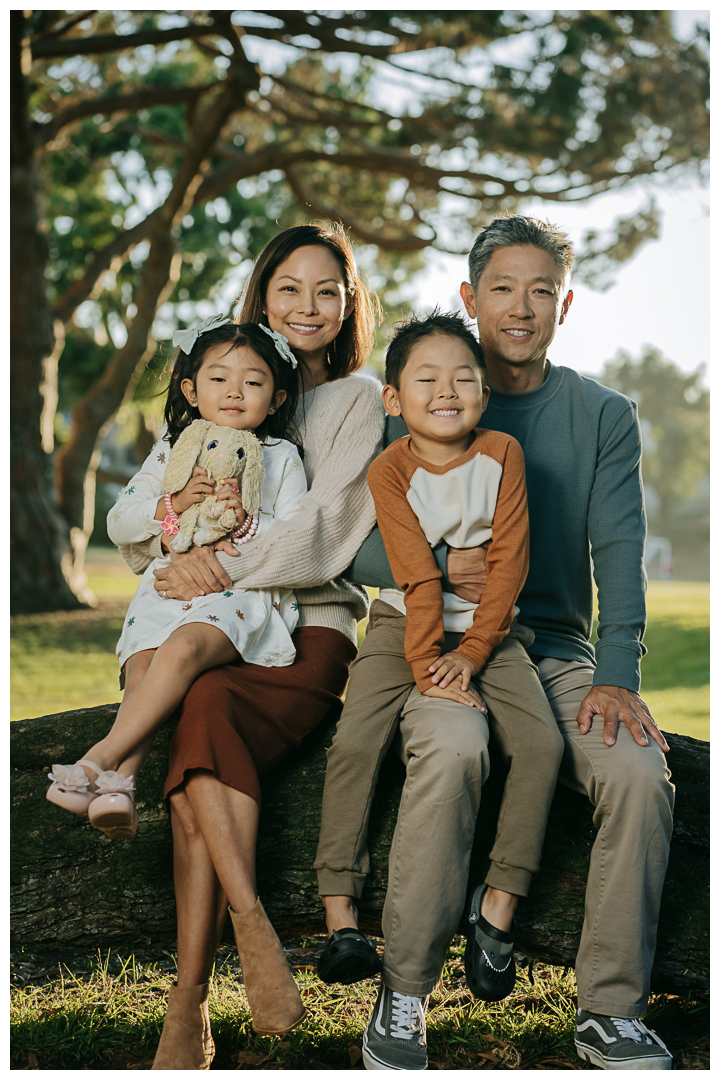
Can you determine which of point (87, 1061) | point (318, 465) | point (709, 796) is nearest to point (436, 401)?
point (318, 465)

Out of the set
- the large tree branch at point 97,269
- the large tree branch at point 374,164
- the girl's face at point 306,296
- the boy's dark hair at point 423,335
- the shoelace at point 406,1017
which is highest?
the large tree branch at point 374,164

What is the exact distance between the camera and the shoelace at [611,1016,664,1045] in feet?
6.66

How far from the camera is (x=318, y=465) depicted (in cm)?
273

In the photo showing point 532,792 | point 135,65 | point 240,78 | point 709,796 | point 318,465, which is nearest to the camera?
point 532,792

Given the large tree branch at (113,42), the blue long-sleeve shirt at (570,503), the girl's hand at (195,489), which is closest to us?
the girl's hand at (195,489)

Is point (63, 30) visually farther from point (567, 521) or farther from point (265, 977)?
point (265, 977)

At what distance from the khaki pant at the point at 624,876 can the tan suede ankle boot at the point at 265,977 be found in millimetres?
686

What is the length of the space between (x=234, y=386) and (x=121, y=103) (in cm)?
779

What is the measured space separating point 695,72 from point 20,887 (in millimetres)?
9209

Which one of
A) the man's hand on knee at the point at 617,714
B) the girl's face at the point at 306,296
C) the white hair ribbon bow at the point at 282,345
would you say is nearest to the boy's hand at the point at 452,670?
the man's hand on knee at the point at 617,714

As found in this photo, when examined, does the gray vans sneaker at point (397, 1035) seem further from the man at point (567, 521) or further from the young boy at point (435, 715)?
the man at point (567, 521)

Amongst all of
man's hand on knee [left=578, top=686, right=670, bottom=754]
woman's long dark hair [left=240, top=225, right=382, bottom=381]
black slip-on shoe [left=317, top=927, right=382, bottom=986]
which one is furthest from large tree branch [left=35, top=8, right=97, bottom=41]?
black slip-on shoe [left=317, top=927, right=382, bottom=986]

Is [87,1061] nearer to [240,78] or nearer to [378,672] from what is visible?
[378,672]

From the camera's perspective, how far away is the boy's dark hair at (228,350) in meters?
2.54
